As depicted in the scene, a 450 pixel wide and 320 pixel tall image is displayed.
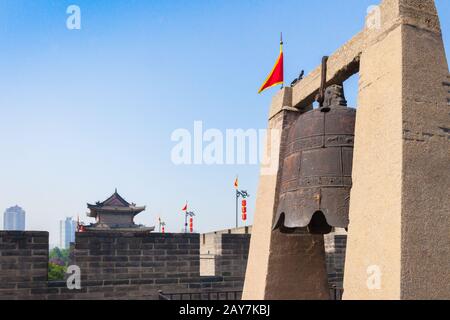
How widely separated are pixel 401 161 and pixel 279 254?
2.27m

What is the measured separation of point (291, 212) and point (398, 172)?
4.88ft

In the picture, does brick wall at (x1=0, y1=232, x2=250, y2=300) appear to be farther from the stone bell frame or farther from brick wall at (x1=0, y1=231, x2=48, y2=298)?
the stone bell frame

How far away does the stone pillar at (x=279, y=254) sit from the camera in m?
5.27

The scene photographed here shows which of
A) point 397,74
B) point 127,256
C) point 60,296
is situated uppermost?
point 397,74

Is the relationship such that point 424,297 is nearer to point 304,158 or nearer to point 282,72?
point 304,158

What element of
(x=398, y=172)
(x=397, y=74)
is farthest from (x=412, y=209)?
(x=397, y=74)

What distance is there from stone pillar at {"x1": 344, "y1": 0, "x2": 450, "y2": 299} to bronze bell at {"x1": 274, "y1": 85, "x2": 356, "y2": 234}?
46 centimetres

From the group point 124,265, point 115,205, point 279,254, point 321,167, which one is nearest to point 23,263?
point 124,265

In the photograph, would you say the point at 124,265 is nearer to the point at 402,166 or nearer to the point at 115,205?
the point at 402,166

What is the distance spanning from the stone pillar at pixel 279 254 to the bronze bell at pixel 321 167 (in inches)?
13.2

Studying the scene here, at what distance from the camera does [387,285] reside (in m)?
3.24

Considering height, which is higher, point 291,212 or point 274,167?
point 274,167

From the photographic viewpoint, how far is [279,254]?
5.32m

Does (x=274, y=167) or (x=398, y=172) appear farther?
(x=274, y=167)
